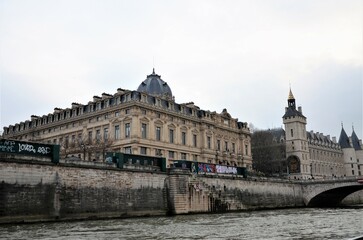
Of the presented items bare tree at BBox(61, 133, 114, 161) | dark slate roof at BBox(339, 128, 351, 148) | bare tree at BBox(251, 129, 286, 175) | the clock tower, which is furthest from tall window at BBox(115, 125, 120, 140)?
dark slate roof at BBox(339, 128, 351, 148)

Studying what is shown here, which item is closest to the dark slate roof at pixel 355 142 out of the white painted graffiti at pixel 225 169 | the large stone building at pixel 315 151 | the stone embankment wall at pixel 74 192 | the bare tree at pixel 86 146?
the large stone building at pixel 315 151

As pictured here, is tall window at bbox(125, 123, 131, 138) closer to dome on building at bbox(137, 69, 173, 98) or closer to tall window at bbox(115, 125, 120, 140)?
tall window at bbox(115, 125, 120, 140)

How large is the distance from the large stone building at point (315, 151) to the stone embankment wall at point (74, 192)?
245ft

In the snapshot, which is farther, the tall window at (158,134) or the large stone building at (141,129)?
the tall window at (158,134)

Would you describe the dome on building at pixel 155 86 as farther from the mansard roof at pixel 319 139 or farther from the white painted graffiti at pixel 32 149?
the mansard roof at pixel 319 139

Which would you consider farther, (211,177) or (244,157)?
(244,157)

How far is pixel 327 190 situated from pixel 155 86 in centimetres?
3447

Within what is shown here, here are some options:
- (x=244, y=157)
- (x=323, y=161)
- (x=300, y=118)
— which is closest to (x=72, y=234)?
(x=244, y=157)

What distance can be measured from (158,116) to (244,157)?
25.5 meters

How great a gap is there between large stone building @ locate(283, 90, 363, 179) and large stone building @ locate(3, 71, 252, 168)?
107ft

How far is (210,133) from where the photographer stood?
74375 mm

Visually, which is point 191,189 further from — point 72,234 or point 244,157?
point 244,157

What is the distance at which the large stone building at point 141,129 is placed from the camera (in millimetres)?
60312

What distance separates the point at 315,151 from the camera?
399ft
